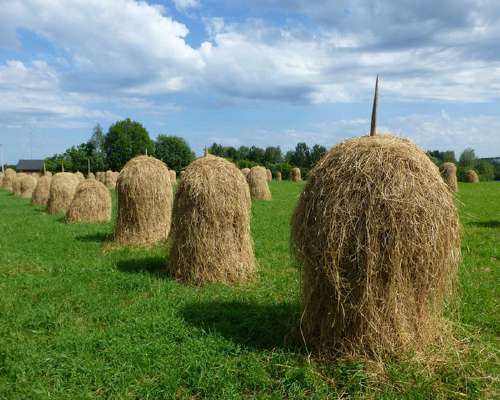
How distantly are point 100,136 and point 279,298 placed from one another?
89550mm

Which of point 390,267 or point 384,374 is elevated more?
point 390,267

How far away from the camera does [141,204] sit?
456 inches

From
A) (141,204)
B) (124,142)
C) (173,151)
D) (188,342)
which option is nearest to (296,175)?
(173,151)

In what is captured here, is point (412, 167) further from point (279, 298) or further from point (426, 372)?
point (279, 298)

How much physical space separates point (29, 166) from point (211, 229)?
107951 millimetres

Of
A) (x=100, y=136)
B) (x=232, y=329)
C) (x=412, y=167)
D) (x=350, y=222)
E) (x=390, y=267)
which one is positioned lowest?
(x=232, y=329)

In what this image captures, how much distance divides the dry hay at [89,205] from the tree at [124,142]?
208 ft

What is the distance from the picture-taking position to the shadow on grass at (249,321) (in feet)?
18.0

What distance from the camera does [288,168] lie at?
59688 millimetres

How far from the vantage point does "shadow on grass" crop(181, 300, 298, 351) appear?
550cm

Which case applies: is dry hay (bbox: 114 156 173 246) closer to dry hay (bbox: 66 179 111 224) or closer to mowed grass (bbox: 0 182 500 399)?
mowed grass (bbox: 0 182 500 399)

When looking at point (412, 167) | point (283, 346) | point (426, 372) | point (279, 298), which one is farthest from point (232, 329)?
point (412, 167)

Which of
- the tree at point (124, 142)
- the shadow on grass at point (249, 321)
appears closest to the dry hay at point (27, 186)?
the shadow on grass at point (249, 321)

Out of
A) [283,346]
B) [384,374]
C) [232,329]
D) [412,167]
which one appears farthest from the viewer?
[232,329]
